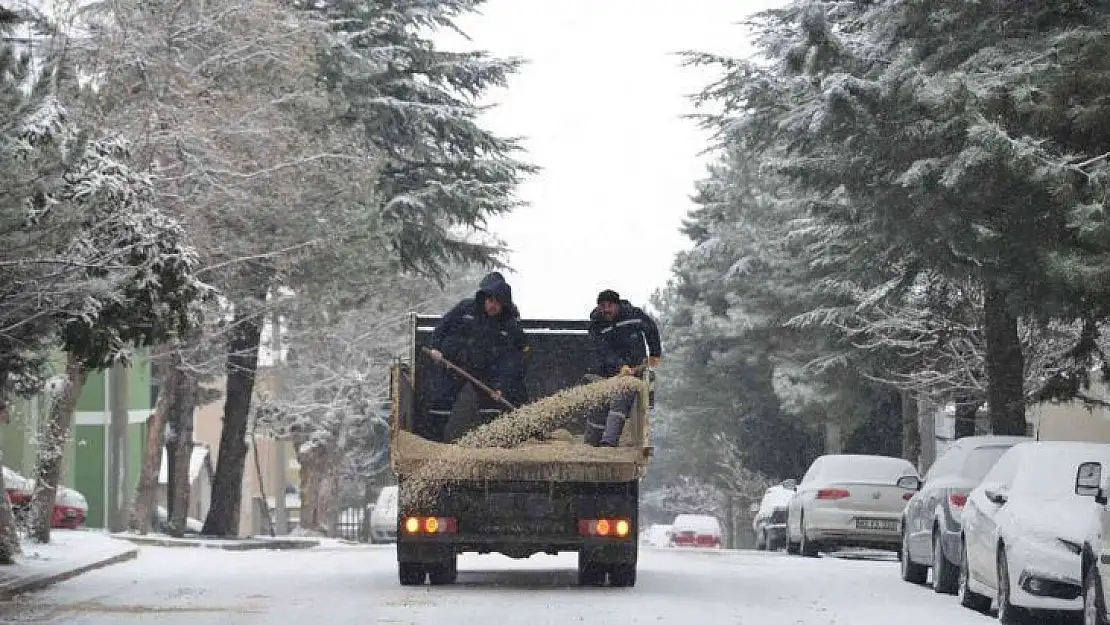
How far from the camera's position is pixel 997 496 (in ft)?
55.7

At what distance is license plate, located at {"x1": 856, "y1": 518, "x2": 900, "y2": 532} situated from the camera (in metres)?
29.3

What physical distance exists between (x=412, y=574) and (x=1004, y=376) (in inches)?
543

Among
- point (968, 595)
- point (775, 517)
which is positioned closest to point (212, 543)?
point (775, 517)

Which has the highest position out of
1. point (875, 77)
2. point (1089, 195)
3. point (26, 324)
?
point (875, 77)

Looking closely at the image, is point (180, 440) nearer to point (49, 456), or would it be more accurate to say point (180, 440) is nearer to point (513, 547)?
point (49, 456)

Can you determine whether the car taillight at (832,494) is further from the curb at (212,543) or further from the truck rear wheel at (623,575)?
the truck rear wheel at (623,575)

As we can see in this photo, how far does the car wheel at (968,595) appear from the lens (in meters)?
18.0

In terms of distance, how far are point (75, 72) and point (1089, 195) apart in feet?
42.0

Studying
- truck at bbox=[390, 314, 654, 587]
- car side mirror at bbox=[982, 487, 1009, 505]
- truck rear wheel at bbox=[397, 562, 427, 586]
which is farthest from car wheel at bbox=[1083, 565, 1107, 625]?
truck rear wheel at bbox=[397, 562, 427, 586]

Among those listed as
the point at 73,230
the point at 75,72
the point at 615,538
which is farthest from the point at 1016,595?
the point at 75,72

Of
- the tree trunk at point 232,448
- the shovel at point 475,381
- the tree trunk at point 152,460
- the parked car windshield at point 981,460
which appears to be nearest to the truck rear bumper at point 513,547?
the shovel at point 475,381

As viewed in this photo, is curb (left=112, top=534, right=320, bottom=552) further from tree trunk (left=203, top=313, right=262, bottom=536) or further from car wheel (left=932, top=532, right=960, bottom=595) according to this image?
car wheel (left=932, top=532, right=960, bottom=595)

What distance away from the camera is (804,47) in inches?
923

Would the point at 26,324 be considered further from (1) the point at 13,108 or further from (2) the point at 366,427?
(2) the point at 366,427
